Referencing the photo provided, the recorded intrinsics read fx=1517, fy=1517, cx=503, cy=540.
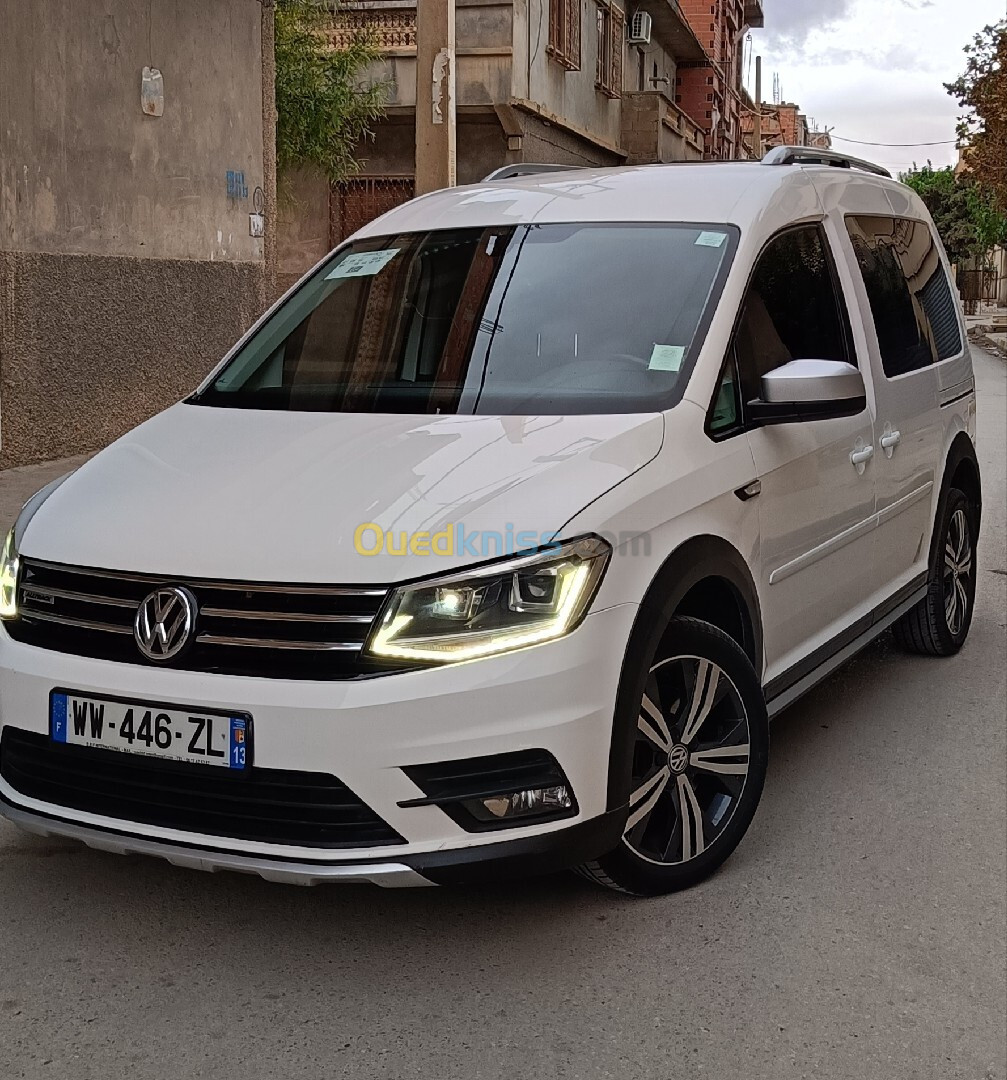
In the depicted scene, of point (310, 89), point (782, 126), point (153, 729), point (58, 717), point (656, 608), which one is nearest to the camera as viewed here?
point (153, 729)

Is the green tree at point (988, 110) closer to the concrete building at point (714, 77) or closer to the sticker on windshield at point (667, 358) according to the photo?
the concrete building at point (714, 77)

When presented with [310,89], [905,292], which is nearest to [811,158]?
[905,292]

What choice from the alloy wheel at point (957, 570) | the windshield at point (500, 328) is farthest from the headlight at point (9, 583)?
the alloy wheel at point (957, 570)

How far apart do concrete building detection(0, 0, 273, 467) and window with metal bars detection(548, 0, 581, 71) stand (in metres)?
10.7

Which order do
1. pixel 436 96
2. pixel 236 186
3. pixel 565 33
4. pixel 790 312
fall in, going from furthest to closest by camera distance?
pixel 565 33 → pixel 236 186 → pixel 436 96 → pixel 790 312

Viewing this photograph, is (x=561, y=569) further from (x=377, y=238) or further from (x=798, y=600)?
(x=377, y=238)

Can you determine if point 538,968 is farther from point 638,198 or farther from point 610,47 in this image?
point 610,47

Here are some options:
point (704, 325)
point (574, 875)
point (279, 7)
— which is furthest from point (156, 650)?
point (279, 7)

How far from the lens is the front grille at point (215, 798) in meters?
3.12

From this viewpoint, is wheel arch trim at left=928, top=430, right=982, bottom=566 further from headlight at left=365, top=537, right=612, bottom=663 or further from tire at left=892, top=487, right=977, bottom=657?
headlight at left=365, top=537, right=612, bottom=663

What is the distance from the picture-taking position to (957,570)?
620cm

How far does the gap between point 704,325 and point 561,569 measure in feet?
3.77

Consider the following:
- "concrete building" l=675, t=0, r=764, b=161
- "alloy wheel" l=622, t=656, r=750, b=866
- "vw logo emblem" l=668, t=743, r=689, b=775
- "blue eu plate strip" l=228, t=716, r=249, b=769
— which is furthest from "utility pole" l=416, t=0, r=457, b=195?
"concrete building" l=675, t=0, r=764, b=161

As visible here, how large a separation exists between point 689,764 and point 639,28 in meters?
29.7
